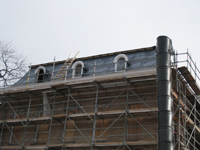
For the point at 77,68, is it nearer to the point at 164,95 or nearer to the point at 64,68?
the point at 64,68

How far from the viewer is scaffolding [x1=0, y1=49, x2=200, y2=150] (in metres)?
19.7

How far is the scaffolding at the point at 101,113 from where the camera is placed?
64.6 feet

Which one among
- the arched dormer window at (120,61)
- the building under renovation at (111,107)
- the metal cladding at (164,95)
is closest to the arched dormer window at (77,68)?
the building under renovation at (111,107)

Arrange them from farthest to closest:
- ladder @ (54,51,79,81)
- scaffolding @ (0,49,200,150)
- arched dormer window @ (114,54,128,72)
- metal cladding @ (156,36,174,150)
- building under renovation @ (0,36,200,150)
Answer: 1. ladder @ (54,51,79,81)
2. arched dormer window @ (114,54,128,72)
3. scaffolding @ (0,49,200,150)
4. building under renovation @ (0,36,200,150)
5. metal cladding @ (156,36,174,150)

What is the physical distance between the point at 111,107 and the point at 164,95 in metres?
4.63

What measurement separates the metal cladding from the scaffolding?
1217mm

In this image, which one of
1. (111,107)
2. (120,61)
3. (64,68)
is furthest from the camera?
(64,68)

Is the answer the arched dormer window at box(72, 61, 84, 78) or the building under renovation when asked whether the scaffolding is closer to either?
the building under renovation

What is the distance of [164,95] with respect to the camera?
1775 cm

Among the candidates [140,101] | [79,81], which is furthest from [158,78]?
[79,81]

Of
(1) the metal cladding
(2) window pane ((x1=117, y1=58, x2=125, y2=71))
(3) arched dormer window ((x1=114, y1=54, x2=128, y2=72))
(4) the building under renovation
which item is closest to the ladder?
(4) the building under renovation

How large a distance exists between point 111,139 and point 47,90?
585 cm

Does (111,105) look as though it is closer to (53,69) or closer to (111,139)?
(111,139)

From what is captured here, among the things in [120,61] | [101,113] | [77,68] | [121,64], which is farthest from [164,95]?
[77,68]
